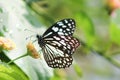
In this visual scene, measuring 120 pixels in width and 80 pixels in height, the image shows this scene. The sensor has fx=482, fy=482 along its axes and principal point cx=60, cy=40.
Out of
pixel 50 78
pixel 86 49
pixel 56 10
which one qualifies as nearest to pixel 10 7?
pixel 50 78

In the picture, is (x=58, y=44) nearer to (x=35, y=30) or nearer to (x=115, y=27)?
(x=35, y=30)

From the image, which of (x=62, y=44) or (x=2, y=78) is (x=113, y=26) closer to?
(x=62, y=44)

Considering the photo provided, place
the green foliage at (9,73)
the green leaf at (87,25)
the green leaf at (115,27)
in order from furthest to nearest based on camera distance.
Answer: the green leaf at (87,25) < the green leaf at (115,27) < the green foliage at (9,73)

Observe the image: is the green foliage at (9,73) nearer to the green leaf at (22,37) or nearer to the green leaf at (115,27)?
the green leaf at (22,37)

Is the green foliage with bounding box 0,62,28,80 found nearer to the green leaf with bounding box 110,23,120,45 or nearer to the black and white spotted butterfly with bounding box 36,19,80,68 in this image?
the black and white spotted butterfly with bounding box 36,19,80,68

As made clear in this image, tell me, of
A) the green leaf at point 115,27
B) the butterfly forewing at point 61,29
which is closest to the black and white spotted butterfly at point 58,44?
the butterfly forewing at point 61,29

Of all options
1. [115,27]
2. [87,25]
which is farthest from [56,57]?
[87,25]

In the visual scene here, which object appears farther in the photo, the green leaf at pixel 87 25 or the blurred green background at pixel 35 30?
the green leaf at pixel 87 25

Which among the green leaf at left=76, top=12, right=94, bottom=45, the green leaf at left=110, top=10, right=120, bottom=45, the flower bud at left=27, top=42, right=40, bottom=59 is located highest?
the green leaf at left=76, top=12, right=94, bottom=45

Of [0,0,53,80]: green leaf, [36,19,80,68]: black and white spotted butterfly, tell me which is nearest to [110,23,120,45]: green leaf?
[0,0,53,80]: green leaf
